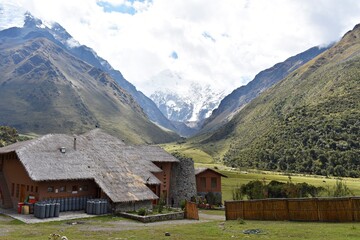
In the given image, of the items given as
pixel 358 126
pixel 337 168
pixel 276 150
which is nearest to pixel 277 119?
pixel 276 150

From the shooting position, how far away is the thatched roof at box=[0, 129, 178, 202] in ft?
141

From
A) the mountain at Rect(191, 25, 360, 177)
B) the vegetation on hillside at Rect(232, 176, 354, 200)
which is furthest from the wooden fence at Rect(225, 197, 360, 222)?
the mountain at Rect(191, 25, 360, 177)

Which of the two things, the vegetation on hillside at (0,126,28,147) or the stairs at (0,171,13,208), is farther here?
the vegetation on hillside at (0,126,28,147)

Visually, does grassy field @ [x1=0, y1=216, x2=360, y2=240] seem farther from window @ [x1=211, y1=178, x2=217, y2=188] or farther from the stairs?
window @ [x1=211, y1=178, x2=217, y2=188]

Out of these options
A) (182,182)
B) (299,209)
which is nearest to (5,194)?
(182,182)

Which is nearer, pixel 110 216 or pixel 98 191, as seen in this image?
pixel 110 216

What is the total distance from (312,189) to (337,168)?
7035 centimetres

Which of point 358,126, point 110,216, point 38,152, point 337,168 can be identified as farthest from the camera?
point 358,126

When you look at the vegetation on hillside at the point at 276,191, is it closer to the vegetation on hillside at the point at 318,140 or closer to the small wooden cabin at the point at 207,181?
the small wooden cabin at the point at 207,181

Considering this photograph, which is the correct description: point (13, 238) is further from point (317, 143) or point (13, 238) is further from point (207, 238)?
point (317, 143)

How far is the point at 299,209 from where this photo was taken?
31219 millimetres

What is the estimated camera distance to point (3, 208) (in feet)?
151

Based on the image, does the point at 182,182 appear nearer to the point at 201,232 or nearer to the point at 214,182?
the point at 214,182

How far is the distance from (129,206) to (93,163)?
7714 millimetres
